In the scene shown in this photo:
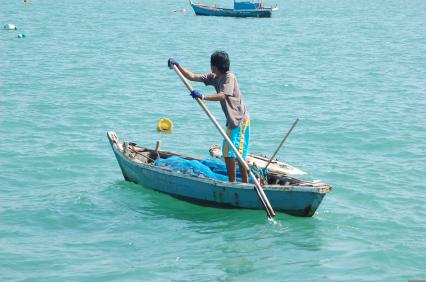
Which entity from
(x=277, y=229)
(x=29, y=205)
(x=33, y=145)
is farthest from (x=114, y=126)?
(x=277, y=229)

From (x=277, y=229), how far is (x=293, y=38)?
3037cm

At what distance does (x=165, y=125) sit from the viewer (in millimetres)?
17922

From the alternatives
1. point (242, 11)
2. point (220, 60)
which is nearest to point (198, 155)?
point (220, 60)

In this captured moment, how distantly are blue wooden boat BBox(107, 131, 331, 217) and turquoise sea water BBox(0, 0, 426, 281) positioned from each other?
0.59ft

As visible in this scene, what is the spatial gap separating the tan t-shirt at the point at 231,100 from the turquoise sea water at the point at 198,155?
136cm

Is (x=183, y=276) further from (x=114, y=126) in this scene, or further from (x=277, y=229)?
(x=114, y=126)

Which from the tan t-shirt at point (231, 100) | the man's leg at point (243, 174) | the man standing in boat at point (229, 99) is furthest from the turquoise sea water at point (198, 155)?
A: the tan t-shirt at point (231, 100)

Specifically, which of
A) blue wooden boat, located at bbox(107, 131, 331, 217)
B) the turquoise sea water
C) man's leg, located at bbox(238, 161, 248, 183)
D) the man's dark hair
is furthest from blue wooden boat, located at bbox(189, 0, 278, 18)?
the man's dark hair

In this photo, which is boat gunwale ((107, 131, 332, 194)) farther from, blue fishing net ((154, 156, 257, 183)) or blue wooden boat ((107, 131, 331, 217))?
blue fishing net ((154, 156, 257, 183))

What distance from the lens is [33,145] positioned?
16453mm

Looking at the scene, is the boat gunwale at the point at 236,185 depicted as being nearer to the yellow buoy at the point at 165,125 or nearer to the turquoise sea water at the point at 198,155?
the turquoise sea water at the point at 198,155

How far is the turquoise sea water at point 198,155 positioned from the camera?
9781 mm

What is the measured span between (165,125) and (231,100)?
7.64 m

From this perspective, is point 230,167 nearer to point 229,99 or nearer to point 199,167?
point 199,167
